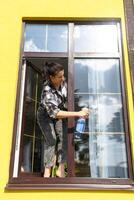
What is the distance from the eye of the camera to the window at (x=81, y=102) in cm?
379

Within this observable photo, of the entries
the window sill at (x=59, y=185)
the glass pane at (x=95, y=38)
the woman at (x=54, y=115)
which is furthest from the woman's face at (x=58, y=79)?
the window sill at (x=59, y=185)

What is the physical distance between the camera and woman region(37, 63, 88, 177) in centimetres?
392

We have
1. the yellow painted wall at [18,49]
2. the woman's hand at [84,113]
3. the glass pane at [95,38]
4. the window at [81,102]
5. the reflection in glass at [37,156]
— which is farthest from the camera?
the glass pane at [95,38]

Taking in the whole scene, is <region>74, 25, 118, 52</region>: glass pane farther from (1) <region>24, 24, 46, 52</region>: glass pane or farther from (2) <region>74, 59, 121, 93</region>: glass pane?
(1) <region>24, 24, 46, 52</region>: glass pane

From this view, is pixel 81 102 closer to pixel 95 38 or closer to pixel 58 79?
pixel 58 79

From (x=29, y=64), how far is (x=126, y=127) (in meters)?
1.47

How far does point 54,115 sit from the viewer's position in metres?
3.91

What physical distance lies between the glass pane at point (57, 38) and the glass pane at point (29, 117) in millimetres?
747

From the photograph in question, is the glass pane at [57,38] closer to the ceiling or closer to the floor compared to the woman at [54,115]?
closer to the ceiling

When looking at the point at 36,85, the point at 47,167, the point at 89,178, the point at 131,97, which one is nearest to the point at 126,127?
the point at 131,97

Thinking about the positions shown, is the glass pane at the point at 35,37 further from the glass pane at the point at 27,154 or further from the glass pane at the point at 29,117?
the glass pane at the point at 27,154

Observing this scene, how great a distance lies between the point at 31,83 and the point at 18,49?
0.46 m

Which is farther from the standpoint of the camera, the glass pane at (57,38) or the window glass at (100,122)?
the glass pane at (57,38)
